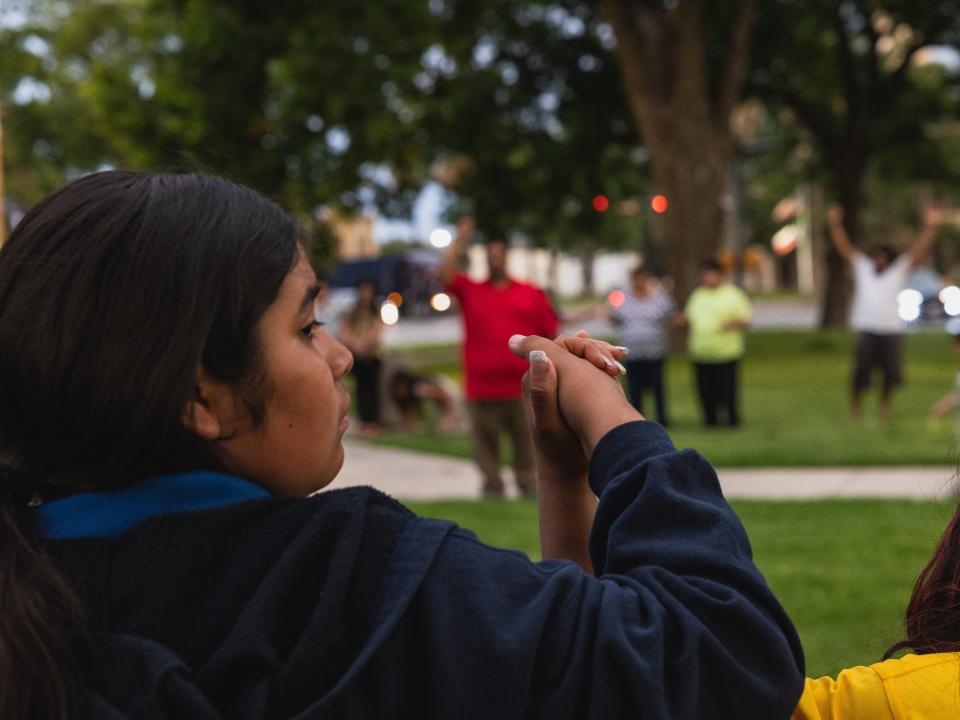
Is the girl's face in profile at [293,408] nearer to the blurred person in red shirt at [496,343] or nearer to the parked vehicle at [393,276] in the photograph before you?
the blurred person in red shirt at [496,343]

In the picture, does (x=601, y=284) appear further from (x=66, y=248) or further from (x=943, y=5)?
(x=66, y=248)

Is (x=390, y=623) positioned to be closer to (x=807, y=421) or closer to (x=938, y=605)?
(x=938, y=605)

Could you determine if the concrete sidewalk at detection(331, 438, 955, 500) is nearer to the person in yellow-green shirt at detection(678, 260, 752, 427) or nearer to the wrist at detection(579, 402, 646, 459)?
the person in yellow-green shirt at detection(678, 260, 752, 427)

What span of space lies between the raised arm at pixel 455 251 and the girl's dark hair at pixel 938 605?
6.79 m

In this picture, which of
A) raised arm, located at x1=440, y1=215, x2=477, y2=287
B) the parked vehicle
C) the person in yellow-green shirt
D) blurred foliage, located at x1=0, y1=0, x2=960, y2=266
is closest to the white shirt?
the person in yellow-green shirt

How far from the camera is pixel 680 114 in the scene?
79.6ft

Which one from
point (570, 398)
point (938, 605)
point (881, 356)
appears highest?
point (570, 398)

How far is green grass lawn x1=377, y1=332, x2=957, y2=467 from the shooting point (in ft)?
38.2

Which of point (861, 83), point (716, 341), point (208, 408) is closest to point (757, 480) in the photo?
point (716, 341)

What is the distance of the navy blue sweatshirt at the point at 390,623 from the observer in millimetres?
1220

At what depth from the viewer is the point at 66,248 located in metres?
1.32

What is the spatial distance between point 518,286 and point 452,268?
2.27ft

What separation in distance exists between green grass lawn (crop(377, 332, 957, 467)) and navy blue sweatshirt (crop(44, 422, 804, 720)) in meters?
1.05

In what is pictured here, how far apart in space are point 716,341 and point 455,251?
628cm
